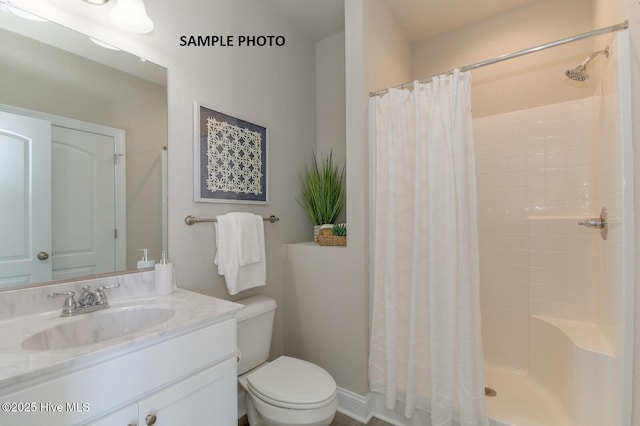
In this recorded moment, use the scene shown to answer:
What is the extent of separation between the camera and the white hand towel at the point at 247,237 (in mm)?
1605

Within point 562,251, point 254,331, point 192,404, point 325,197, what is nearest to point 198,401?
point 192,404

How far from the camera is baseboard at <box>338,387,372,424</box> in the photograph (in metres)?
1.66

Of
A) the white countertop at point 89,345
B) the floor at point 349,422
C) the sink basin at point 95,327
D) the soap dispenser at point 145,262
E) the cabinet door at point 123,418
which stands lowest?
the floor at point 349,422

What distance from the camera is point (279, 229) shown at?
2025 mm

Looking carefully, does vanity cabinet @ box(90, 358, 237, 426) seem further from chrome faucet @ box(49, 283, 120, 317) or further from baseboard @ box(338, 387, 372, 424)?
baseboard @ box(338, 387, 372, 424)

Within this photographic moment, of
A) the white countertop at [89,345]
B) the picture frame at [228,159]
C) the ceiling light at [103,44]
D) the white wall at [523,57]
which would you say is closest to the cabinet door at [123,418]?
the white countertop at [89,345]

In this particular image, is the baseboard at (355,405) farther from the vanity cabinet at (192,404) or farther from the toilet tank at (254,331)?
the vanity cabinet at (192,404)

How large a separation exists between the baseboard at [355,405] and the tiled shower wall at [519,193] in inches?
39.0

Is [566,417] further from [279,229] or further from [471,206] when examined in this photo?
[279,229]

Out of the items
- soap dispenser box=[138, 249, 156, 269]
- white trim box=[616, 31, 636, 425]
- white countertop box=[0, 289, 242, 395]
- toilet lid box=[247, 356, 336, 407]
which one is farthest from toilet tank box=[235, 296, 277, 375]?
white trim box=[616, 31, 636, 425]

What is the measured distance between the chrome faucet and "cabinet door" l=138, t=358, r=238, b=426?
450mm

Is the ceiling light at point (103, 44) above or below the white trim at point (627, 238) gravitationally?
above

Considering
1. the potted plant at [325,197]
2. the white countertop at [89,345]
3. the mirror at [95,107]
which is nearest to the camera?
the white countertop at [89,345]

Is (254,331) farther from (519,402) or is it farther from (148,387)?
(519,402)
